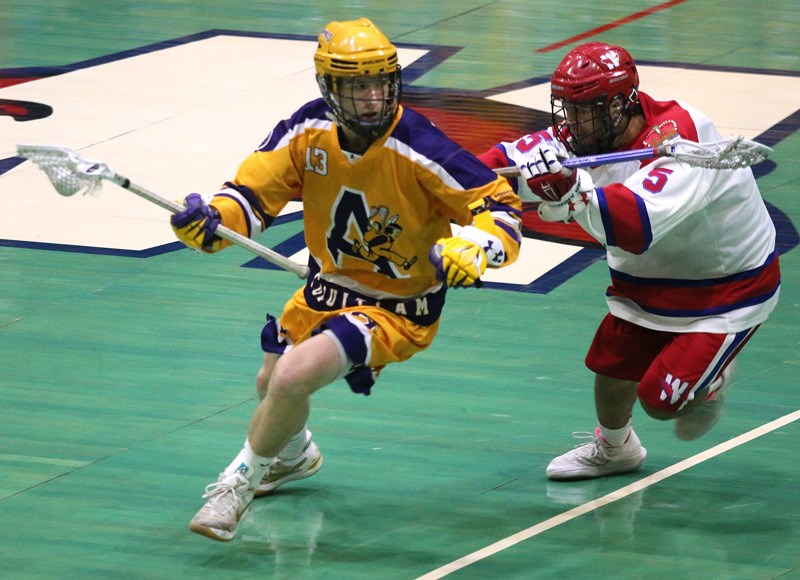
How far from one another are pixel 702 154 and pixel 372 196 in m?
1.10

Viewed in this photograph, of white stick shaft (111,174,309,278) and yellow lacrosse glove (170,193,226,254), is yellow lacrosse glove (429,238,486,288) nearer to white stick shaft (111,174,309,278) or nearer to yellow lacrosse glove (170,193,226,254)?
white stick shaft (111,174,309,278)

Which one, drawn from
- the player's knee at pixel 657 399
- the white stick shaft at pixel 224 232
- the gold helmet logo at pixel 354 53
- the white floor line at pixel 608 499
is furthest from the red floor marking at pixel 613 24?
the white stick shaft at pixel 224 232

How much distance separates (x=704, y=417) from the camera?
5.68m

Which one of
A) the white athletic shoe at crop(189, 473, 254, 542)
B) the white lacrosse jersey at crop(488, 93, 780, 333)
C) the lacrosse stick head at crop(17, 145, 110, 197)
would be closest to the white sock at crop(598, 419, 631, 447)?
the white lacrosse jersey at crop(488, 93, 780, 333)

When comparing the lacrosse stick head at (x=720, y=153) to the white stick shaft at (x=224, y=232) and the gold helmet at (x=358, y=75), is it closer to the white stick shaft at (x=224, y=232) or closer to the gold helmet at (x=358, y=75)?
the gold helmet at (x=358, y=75)

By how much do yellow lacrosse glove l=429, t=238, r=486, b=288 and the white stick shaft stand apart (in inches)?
23.4

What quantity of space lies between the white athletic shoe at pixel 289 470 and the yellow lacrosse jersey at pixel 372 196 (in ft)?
2.31

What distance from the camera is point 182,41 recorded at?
1207cm

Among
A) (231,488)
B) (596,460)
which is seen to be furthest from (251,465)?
(596,460)

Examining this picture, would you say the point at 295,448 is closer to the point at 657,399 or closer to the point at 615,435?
the point at 615,435

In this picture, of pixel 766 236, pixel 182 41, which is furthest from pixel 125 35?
pixel 766 236

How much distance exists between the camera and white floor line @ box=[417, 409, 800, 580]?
16.5ft

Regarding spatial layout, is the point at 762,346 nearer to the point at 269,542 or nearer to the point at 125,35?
the point at 269,542

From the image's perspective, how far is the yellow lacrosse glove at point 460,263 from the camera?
15.4 ft
